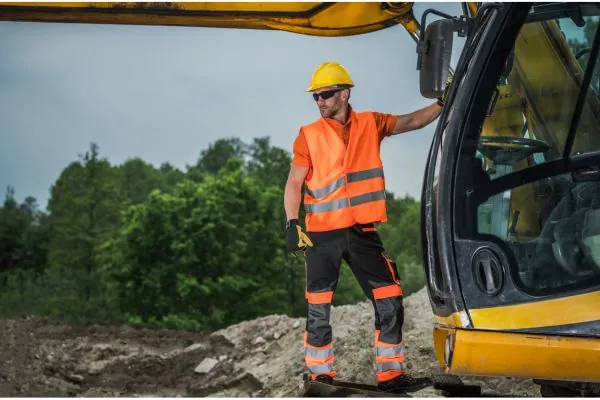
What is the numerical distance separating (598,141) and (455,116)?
0.79 metres

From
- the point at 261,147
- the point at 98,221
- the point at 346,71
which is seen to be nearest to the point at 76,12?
the point at 346,71

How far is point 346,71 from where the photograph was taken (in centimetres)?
555

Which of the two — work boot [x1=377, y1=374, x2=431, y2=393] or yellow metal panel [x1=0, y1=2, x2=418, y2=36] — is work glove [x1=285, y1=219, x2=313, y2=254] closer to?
work boot [x1=377, y1=374, x2=431, y2=393]

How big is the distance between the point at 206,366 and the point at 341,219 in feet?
26.8

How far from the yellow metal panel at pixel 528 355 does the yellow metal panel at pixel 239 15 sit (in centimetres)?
201

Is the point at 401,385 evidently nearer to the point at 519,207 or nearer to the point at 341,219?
the point at 341,219

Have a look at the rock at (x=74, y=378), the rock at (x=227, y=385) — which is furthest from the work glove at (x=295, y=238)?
the rock at (x=74, y=378)

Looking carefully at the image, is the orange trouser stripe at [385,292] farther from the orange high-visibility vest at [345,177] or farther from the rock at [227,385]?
the rock at [227,385]

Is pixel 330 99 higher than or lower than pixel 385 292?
higher

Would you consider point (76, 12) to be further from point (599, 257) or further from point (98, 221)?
point (98, 221)

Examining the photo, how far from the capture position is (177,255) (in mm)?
28859

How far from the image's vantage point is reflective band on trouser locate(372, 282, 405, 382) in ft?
17.8

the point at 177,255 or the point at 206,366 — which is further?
the point at 177,255

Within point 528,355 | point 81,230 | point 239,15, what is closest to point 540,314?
point 528,355
